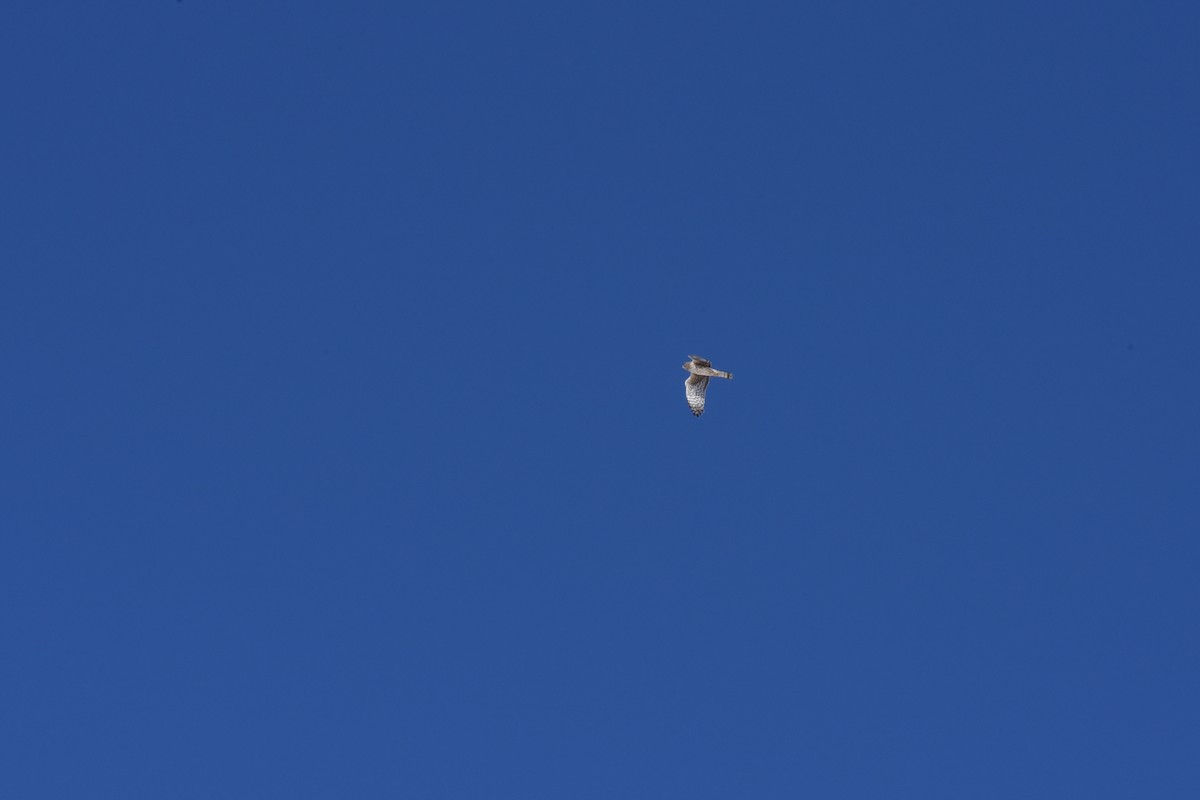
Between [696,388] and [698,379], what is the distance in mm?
325

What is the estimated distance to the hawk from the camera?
2636 cm

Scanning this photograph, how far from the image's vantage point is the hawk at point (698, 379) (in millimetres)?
26359

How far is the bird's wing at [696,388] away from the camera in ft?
87.0

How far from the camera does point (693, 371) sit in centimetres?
2661

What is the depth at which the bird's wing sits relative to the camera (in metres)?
26.5

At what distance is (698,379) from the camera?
26812 mm

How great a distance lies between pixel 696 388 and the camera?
26.8 meters
